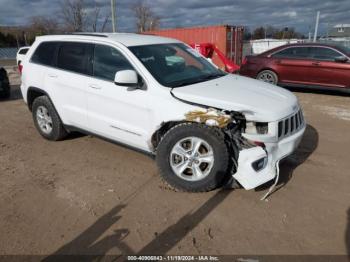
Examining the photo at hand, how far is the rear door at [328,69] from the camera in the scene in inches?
356

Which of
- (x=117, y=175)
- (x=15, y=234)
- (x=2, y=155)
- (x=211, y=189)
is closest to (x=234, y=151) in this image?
(x=211, y=189)

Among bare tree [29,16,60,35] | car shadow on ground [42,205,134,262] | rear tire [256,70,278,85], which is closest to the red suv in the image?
rear tire [256,70,278,85]

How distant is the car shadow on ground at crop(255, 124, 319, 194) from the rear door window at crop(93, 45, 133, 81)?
2343 millimetres

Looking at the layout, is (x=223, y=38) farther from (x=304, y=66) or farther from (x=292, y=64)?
(x=304, y=66)

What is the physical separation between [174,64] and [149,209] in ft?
6.74

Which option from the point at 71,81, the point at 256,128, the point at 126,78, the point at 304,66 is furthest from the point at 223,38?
the point at 256,128

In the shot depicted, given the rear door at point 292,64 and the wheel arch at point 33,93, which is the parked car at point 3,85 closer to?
the wheel arch at point 33,93

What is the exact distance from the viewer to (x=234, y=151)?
358cm

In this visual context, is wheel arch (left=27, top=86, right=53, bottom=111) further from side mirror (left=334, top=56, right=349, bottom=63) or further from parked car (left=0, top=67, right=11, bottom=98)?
side mirror (left=334, top=56, right=349, bottom=63)

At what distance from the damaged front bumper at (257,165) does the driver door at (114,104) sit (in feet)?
4.03

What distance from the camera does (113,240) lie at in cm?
298

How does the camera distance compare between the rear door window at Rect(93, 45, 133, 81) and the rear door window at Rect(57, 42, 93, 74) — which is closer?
the rear door window at Rect(93, 45, 133, 81)

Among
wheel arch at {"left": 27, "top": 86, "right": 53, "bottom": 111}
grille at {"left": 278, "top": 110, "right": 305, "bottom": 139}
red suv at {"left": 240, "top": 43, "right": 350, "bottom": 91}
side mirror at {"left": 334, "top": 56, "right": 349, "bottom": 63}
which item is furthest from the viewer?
red suv at {"left": 240, "top": 43, "right": 350, "bottom": 91}

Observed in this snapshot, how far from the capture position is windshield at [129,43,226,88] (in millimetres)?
4109
